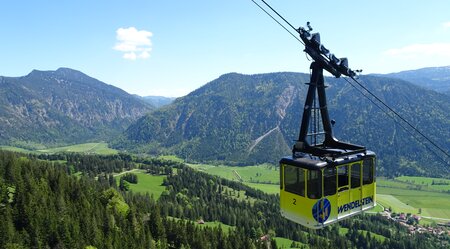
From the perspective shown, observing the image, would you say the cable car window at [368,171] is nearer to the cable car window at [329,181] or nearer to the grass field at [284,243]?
the cable car window at [329,181]

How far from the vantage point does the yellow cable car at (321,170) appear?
23234 mm

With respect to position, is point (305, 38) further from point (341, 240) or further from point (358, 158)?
point (341, 240)

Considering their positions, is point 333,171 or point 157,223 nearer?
point 333,171

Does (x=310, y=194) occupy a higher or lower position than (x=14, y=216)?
higher

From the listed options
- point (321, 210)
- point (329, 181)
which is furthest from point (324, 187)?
point (321, 210)

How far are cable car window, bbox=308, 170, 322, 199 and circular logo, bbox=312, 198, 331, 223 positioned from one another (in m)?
0.47

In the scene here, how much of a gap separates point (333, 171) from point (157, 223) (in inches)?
3628

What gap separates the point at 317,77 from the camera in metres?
23.4

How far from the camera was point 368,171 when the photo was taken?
26406 mm

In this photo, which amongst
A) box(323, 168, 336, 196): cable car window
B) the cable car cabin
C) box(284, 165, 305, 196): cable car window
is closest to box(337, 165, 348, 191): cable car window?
the cable car cabin

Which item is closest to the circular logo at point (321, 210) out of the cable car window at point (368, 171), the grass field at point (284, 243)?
the cable car window at point (368, 171)

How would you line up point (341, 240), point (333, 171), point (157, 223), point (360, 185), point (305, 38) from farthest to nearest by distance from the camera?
point (341, 240), point (157, 223), point (360, 185), point (333, 171), point (305, 38)

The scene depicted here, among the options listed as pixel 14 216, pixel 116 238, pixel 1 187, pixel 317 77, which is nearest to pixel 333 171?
pixel 317 77

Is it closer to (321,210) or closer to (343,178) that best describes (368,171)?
(343,178)
